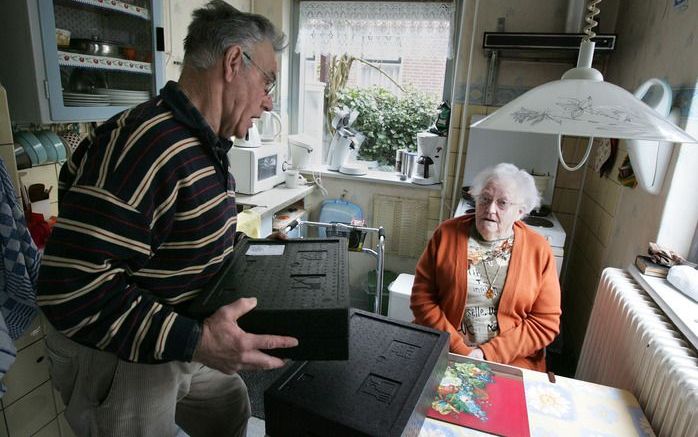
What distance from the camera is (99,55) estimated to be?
1.71 m

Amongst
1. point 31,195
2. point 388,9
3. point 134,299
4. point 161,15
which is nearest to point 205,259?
point 134,299

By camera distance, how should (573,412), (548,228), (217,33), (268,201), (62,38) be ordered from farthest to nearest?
1. (268,201)
2. (548,228)
3. (62,38)
4. (573,412)
5. (217,33)

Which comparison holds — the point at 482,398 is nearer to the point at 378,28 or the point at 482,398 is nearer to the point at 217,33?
the point at 217,33

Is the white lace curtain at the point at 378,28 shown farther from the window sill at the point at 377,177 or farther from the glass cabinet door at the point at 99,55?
the glass cabinet door at the point at 99,55

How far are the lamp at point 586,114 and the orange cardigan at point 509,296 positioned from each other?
95 cm

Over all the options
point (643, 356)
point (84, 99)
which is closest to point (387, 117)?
point (84, 99)

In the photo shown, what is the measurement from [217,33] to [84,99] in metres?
1.03

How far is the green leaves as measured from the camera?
324 cm

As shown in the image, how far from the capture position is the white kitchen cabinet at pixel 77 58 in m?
1.40

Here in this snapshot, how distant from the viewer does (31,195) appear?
65.6 inches

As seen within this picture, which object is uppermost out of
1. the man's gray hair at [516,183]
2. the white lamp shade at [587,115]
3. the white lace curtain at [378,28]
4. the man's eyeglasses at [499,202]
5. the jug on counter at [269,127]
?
the white lace curtain at [378,28]

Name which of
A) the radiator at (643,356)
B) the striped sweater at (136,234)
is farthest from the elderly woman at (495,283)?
the striped sweater at (136,234)

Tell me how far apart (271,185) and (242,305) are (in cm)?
220

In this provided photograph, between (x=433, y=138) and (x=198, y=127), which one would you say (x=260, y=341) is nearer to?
(x=198, y=127)
